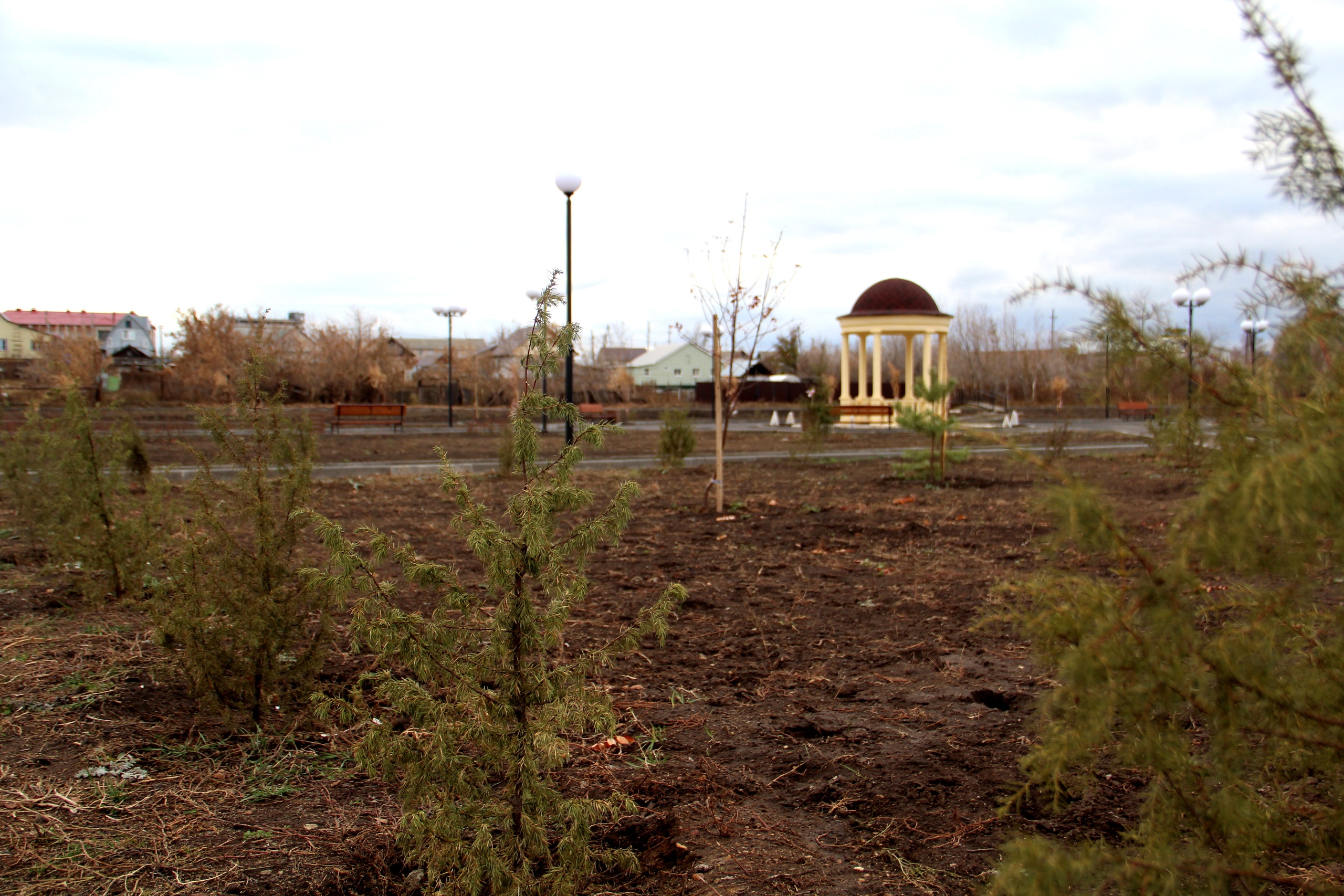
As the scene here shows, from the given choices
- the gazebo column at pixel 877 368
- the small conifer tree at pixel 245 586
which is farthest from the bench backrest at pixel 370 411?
the small conifer tree at pixel 245 586

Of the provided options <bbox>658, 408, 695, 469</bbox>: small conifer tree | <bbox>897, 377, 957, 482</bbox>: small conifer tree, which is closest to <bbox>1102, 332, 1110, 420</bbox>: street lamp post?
<bbox>897, 377, 957, 482</bbox>: small conifer tree

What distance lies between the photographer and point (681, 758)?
331 centimetres

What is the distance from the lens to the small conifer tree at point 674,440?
13.0 metres

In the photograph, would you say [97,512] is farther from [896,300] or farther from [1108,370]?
[896,300]

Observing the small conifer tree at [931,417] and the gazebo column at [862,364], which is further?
the gazebo column at [862,364]

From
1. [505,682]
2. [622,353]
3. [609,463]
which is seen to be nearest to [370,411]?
[609,463]

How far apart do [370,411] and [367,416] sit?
0.16 m

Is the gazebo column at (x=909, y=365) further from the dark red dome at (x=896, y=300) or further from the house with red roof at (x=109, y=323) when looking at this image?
the house with red roof at (x=109, y=323)

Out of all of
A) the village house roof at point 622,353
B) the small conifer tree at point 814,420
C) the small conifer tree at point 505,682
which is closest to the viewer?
the small conifer tree at point 505,682

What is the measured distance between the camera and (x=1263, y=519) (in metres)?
1.14

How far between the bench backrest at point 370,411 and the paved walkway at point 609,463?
8799 mm

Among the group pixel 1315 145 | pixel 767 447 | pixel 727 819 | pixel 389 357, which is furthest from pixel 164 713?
pixel 389 357

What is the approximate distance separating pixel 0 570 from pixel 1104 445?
20045 millimetres

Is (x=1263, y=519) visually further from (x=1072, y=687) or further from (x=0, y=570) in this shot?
(x=0, y=570)
